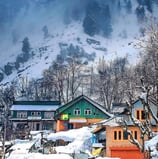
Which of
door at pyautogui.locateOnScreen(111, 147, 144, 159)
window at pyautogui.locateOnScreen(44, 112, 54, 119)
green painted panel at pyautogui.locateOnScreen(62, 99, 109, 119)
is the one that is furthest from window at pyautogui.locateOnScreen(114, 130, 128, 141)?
window at pyautogui.locateOnScreen(44, 112, 54, 119)

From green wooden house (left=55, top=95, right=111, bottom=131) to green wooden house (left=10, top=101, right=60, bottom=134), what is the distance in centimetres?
1088

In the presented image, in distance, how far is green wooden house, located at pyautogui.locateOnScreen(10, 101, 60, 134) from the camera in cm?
7050

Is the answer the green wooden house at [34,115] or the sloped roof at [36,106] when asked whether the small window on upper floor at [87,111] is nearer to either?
the green wooden house at [34,115]

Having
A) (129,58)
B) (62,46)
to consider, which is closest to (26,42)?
(62,46)

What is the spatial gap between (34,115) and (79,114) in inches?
577

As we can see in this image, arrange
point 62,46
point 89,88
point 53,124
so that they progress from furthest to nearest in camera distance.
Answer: point 62,46 < point 89,88 < point 53,124

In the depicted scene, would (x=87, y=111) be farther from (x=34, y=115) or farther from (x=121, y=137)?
(x=121, y=137)

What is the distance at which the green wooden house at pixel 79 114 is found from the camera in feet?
192

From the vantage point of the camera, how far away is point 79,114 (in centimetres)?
5997

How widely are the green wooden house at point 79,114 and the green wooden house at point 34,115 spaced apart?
1088 cm

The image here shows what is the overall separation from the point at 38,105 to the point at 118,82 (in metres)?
16.0

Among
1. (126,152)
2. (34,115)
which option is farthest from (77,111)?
(126,152)

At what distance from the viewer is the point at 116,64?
4843 inches

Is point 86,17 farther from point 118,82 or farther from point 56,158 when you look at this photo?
point 56,158
